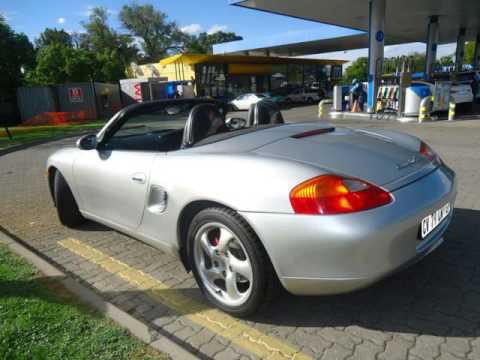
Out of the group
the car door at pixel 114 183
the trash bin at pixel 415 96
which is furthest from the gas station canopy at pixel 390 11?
the car door at pixel 114 183

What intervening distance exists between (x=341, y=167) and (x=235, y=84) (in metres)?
34.2

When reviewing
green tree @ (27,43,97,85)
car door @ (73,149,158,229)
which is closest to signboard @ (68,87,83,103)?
green tree @ (27,43,97,85)

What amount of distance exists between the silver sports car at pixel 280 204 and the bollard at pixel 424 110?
11.6m

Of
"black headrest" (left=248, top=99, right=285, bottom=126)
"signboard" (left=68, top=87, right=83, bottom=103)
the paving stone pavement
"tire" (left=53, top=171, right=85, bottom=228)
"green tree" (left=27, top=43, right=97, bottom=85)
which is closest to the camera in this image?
the paving stone pavement

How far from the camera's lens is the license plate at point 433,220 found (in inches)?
90.0

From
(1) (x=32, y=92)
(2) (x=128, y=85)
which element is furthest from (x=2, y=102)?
(2) (x=128, y=85)

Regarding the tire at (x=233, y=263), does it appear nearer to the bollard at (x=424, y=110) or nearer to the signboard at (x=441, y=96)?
the bollard at (x=424, y=110)

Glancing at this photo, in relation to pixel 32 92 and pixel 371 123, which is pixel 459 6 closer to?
pixel 371 123

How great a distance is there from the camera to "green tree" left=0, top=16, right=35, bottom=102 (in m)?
25.9

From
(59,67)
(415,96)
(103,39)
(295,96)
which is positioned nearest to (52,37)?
(103,39)

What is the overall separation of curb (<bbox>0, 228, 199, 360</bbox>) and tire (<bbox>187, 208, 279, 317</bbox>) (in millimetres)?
450

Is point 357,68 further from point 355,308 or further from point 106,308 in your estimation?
point 106,308

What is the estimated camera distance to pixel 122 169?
316 cm

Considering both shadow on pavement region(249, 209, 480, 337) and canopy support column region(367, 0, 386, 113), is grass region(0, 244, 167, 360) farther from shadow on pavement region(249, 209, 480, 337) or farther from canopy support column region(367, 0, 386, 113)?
canopy support column region(367, 0, 386, 113)
